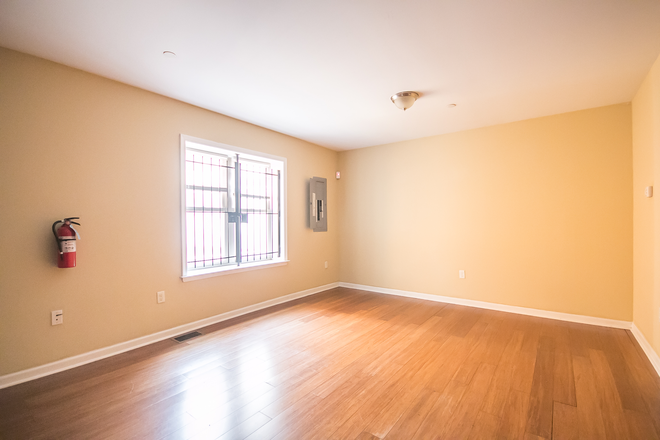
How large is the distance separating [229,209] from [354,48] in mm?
2574

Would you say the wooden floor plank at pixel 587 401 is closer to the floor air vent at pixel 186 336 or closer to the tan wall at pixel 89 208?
the floor air vent at pixel 186 336

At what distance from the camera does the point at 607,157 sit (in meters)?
3.59

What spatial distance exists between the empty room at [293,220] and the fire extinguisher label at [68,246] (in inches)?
0.5

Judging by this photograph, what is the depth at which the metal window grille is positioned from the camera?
376 centimetres

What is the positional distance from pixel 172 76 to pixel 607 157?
15.7 ft

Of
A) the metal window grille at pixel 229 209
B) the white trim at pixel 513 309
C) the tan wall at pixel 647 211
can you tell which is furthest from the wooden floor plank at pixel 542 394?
the metal window grille at pixel 229 209

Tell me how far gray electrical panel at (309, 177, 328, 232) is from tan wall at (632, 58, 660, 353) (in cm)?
405

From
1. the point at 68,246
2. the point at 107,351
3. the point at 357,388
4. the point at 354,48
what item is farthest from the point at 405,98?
the point at 107,351

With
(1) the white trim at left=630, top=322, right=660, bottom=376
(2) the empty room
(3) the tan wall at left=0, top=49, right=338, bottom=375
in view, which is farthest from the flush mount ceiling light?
(1) the white trim at left=630, top=322, right=660, bottom=376

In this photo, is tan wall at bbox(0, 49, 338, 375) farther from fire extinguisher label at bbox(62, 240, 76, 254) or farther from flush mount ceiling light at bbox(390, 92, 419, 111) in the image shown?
flush mount ceiling light at bbox(390, 92, 419, 111)

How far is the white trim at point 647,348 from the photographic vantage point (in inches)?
99.4

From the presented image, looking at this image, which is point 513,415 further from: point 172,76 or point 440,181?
point 172,76

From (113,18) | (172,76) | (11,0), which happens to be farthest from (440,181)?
(11,0)

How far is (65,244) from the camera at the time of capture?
99.2 inches
